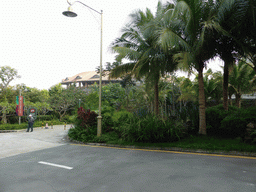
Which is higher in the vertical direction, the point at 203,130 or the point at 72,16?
the point at 72,16

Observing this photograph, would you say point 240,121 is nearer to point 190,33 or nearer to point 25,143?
point 190,33

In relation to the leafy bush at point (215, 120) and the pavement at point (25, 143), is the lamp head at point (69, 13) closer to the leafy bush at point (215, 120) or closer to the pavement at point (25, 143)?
the pavement at point (25, 143)

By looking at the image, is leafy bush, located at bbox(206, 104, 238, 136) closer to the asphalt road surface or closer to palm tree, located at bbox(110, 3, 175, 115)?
palm tree, located at bbox(110, 3, 175, 115)

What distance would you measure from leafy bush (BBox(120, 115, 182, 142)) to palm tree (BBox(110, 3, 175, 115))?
6.78ft

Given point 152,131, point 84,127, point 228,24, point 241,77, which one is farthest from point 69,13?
point 241,77

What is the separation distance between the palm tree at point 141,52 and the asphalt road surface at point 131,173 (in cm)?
518

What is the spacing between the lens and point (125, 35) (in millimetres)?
11922

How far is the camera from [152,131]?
9.02m

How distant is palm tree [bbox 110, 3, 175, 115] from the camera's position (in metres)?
10.6

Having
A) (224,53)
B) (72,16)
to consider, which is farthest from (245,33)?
(72,16)

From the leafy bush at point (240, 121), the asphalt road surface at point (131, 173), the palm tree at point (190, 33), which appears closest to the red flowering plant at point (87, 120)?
the asphalt road surface at point (131, 173)

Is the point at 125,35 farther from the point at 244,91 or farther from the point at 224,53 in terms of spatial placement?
the point at 244,91

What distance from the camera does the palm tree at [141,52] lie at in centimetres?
1061

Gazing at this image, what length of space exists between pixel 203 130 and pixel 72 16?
27.8 feet
